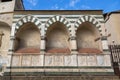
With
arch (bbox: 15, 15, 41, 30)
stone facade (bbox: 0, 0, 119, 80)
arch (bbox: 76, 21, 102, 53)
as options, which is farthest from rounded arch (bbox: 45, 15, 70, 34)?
arch (bbox: 76, 21, 102, 53)

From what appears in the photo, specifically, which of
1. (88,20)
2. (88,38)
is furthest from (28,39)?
(88,20)

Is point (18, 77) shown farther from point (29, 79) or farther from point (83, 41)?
point (83, 41)

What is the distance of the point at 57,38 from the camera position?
9836 millimetres

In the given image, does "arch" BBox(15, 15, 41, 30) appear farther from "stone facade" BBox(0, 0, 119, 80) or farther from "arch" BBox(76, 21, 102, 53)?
"arch" BBox(76, 21, 102, 53)

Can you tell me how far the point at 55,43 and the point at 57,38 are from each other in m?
0.36

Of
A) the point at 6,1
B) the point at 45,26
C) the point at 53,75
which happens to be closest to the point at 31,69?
the point at 53,75

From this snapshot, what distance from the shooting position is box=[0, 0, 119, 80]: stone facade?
27.6ft

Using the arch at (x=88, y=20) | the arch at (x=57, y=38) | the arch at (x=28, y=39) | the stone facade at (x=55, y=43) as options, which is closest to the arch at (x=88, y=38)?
the stone facade at (x=55, y=43)

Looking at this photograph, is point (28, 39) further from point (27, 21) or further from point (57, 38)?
point (57, 38)

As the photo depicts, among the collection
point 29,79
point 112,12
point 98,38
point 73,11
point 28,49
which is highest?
point 112,12

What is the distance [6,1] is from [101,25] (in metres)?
7.04

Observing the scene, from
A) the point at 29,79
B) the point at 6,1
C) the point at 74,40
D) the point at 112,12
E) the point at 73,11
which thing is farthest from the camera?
the point at 112,12

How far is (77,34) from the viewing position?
9820 millimetres

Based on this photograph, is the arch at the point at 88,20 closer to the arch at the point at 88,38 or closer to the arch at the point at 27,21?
the arch at the point at 88,38
